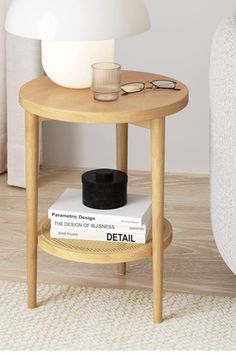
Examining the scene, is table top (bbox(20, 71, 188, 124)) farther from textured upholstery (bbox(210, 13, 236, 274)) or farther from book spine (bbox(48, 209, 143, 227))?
book spine (bbox(48, 209, 143, 227))

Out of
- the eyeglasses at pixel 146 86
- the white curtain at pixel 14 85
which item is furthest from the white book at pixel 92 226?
the white curtain at pixel 14 85

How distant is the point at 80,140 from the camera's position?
2803 mm

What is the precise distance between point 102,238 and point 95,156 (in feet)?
3.05

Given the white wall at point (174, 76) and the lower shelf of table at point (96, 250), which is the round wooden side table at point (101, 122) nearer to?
the lower shelf of table at point (96, 250)

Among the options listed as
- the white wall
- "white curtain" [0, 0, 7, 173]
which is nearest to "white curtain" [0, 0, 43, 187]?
"white curtain" [0, 0, 7, 173]

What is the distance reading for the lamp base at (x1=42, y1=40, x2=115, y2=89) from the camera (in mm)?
1837

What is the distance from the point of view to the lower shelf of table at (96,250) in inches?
73.1

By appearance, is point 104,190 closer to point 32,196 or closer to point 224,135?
point 32,196

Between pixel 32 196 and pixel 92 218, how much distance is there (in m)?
0.14

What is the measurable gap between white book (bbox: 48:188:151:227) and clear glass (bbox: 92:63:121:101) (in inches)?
10.0

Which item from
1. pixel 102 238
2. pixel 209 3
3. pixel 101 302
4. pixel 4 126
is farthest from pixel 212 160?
pixel 4 126

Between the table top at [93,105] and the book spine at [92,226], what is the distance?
0.26 m

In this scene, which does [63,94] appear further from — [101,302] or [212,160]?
[101,302]

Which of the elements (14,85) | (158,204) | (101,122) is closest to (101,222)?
(158,204)
